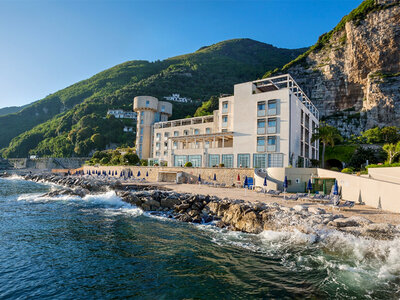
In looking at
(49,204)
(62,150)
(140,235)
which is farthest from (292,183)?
(62,150)

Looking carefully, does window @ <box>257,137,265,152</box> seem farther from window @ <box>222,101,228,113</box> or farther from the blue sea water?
the blue sea water

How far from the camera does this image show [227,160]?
35875 millimetres

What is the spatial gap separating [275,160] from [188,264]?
25.5 metres

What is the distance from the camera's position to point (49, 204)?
73.5ft

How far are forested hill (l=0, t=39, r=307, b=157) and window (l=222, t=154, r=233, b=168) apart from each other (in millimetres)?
70243

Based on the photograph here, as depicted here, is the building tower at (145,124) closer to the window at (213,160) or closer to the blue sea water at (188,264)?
the window at (213,160)

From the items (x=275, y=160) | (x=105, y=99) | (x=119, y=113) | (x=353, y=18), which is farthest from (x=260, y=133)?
(x=105, y=99)

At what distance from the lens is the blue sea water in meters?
7.22

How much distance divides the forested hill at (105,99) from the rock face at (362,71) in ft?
200

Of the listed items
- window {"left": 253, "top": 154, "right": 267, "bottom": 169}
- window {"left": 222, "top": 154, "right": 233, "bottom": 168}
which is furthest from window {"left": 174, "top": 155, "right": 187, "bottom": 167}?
window {"left": 253, "top": 154, "right": 267, "bottom": 169}

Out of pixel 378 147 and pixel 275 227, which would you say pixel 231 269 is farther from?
pixel 378 147

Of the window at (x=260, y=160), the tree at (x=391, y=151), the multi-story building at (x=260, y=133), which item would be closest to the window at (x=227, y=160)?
the multi-story building at (x=260, y=133)

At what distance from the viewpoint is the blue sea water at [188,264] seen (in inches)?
284

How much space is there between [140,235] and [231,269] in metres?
6.37
